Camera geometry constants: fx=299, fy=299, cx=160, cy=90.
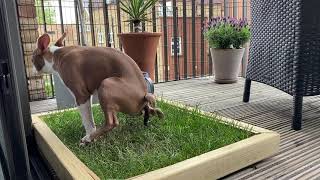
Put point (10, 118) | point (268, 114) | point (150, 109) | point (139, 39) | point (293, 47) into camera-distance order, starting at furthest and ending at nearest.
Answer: point (139, 39) < point (268, 114) < point (293, 47) < point (150, 109) < point (10, 118)

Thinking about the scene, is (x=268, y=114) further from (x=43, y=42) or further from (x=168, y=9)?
(x=168, y=9)

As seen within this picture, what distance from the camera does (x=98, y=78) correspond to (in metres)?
1.14

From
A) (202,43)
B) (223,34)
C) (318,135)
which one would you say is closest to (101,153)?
(318,135)

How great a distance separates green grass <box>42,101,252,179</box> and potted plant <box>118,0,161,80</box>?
1107mm

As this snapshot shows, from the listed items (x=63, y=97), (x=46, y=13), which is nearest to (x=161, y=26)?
(x=46, y=13)

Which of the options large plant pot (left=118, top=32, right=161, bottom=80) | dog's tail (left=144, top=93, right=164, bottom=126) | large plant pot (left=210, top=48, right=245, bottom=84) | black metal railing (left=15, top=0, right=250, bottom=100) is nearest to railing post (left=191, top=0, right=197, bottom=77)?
black metal railing (left=15, top=0, right=250, bottom=100)

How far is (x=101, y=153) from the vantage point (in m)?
1.10

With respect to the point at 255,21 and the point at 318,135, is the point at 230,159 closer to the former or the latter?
the point at 318,135

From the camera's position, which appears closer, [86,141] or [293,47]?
[86,141]

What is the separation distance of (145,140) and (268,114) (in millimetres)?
909

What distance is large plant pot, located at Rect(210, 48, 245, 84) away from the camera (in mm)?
2822

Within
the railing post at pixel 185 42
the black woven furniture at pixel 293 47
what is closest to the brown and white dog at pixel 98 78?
the black woven furniture at pixel 293 47

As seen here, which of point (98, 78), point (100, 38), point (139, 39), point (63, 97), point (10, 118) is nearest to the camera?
point (10, 118)

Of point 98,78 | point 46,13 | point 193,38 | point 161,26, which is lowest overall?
point 98,78
